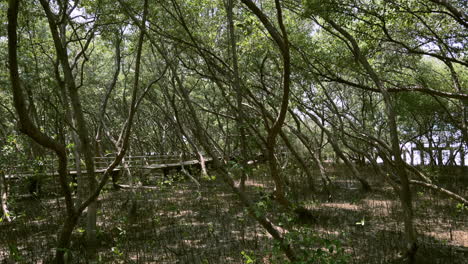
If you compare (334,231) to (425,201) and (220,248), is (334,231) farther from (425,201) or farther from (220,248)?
(425,201)

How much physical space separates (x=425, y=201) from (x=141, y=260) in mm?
8098

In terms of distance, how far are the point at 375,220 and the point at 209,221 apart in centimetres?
411

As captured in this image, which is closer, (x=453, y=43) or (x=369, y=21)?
(x=369, y=21)

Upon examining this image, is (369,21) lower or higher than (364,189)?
higher

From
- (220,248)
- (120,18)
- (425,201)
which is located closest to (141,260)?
(220,248)

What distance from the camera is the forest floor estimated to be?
19.1 feet

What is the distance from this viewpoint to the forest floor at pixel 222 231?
582 cm

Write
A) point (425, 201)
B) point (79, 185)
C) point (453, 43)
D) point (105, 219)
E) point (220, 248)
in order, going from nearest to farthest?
point (79, 185) < point (220, 248) < point (453, 43) < point (105, 219) < point (425, 201)

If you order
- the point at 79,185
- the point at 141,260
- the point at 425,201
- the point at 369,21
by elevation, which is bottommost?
the point at 141,260

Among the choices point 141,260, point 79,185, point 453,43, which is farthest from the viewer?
point 453,43

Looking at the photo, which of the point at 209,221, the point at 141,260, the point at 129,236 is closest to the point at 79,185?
the point at 141,260

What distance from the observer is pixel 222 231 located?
7.47 m

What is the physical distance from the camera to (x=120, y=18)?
7.90 m

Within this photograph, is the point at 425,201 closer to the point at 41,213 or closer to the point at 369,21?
the point at 369,21
